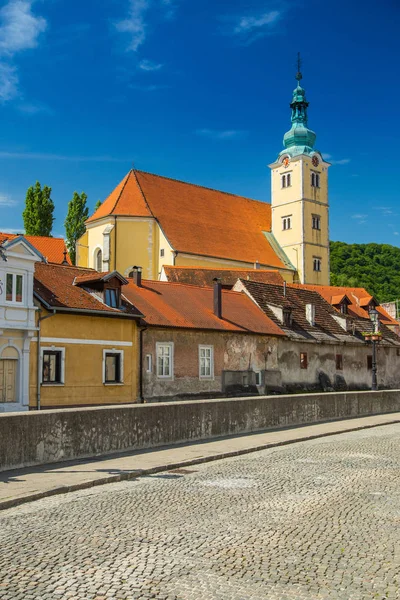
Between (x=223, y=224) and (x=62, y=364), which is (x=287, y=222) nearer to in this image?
(x=223, y=224)

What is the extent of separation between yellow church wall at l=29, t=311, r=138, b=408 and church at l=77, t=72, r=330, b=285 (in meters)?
31.3

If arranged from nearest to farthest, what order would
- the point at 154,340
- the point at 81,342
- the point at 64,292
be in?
the point at 81,342 < the point at 64,292 < the point at 154,340

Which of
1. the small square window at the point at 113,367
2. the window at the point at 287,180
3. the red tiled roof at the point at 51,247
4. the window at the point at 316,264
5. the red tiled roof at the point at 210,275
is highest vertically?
the window at the point at 287,180

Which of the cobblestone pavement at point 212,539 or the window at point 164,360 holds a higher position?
the window at point 164,360

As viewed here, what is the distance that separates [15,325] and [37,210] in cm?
4983

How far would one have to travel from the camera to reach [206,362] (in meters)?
32.5

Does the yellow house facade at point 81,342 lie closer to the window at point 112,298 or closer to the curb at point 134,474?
the window at point 112,298

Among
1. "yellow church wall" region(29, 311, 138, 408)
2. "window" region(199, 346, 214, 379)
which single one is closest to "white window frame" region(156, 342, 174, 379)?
"yellow church wall" region(29, 311, 138, 408)

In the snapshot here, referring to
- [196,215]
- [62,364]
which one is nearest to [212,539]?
[62,364]

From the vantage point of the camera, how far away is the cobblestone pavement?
571 cm

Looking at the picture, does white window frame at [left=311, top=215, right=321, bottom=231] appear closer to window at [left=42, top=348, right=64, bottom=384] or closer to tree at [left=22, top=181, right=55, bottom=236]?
tree at [left=22, top=181, right=55, bottom=236]

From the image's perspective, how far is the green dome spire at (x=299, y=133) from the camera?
248ft

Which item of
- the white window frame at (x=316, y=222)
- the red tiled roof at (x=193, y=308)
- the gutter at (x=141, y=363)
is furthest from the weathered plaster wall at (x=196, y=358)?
the white window frame at (x=316, y=222)

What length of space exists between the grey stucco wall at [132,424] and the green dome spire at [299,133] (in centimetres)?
5564
